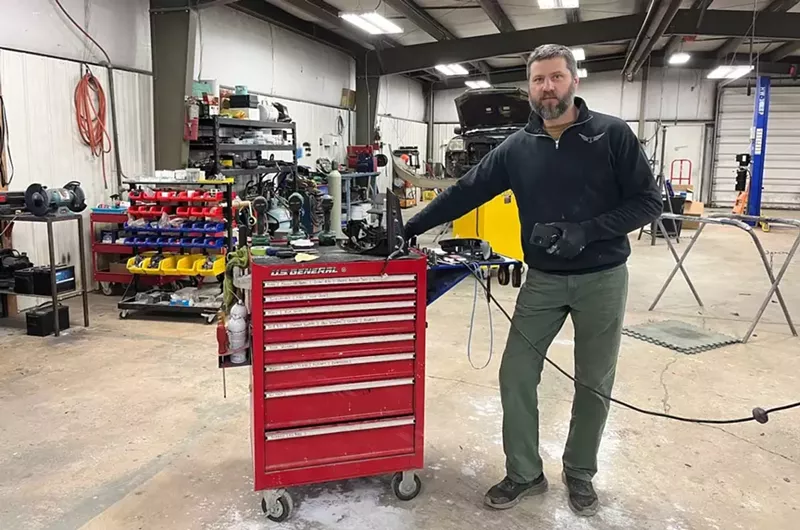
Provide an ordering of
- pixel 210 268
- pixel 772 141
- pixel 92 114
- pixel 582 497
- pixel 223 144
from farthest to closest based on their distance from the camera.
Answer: pixel 772 141 < pixel 223 144 < pixel 92 114 < pixel 210 268 < pixel 582 497

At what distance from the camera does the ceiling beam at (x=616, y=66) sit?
1326cm

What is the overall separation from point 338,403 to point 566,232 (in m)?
0.91

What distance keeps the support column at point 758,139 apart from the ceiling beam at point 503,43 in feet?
9.24

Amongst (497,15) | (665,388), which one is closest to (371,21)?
(497,15)

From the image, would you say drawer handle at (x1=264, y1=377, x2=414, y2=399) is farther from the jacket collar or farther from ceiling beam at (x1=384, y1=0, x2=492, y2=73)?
ceiling beam at (x1=384, y1=0, x2=492, y2=73)

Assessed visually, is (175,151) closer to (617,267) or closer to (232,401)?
(232,401)

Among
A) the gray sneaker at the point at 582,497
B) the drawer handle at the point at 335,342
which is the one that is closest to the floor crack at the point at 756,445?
the gray sneaker at the point at 582,497

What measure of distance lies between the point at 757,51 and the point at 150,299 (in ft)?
43.1

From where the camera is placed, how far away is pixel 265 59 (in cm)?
802

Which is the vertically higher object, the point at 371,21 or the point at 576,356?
the point at 371,21

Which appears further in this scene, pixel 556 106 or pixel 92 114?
pixel 92 114

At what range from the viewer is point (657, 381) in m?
3.47

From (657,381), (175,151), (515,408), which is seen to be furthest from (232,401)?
(175,151)

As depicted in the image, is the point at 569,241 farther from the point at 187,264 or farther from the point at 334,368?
the point at 187,264
